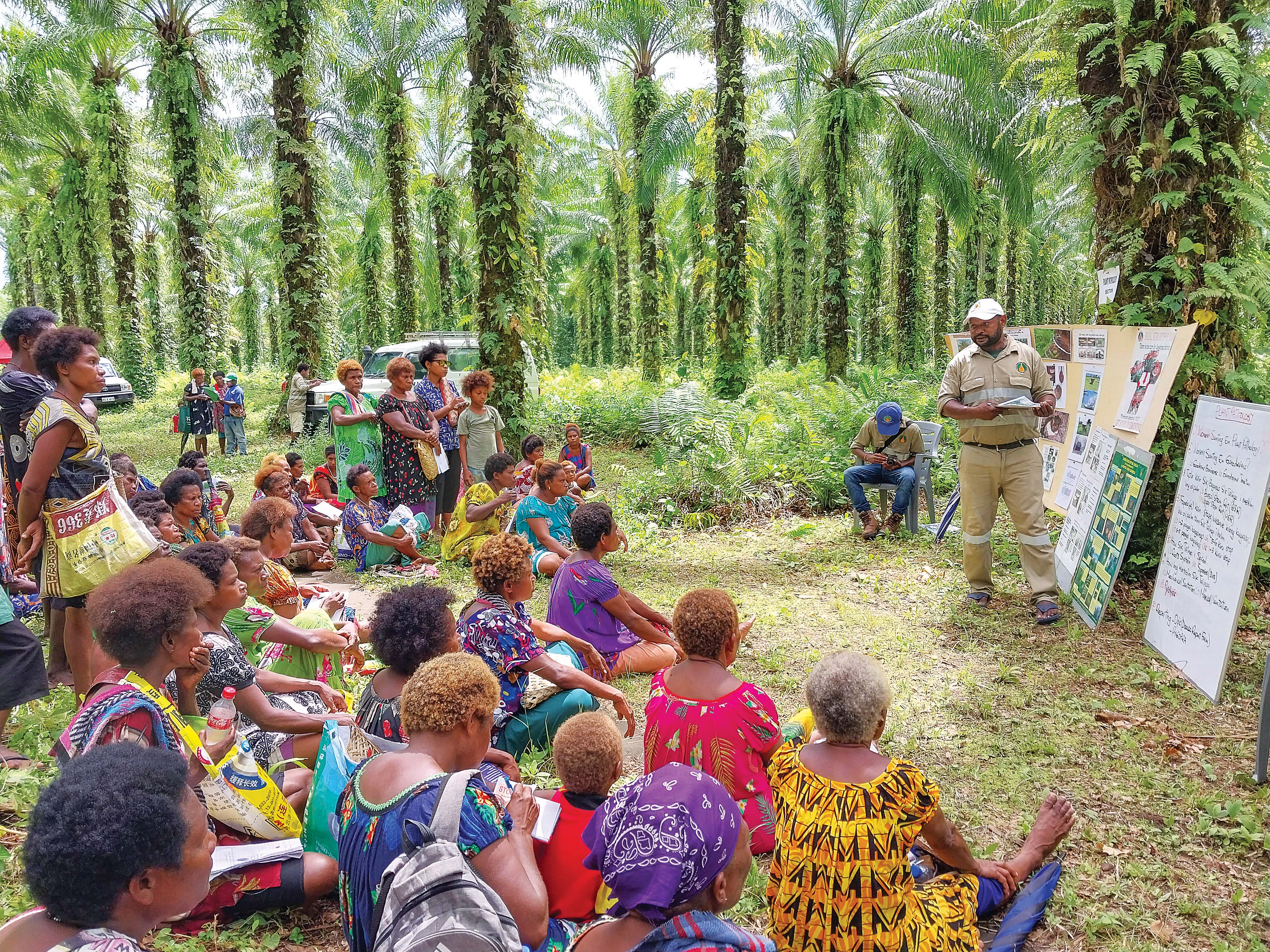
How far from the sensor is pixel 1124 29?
5.76 meters

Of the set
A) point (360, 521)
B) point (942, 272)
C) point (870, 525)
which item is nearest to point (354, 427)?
point (360, 521)

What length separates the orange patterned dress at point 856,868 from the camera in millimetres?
2377

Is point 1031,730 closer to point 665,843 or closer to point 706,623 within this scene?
point 706,623

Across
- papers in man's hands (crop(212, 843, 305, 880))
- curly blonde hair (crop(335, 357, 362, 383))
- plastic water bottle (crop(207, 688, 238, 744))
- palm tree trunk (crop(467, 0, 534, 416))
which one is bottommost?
papers in man's hands (crop(212, 843, 305, 880))

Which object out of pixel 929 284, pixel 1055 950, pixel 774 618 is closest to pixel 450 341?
pixel 774 618

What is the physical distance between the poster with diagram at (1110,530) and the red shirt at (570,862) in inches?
166

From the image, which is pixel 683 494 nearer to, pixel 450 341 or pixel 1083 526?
pixel 1083 526

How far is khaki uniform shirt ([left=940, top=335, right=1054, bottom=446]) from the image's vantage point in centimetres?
606

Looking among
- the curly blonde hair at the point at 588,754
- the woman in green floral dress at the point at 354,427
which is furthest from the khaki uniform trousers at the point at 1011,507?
the woman in green floral dress at the point at 354,427

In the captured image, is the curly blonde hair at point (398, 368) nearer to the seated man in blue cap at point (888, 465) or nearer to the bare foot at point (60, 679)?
the bare foot at point (60, 679)

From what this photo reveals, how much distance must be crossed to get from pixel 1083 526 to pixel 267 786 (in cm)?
552

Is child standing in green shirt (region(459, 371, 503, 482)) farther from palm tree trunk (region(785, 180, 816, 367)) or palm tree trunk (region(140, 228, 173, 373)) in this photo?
palm tree trunk (region(140, 228, 173, 373))

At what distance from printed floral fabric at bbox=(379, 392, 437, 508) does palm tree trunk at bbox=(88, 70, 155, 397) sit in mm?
16712

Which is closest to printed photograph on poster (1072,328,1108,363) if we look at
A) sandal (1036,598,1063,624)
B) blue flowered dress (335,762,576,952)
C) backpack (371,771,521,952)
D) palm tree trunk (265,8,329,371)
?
sandal (1036,598,1063,624)
